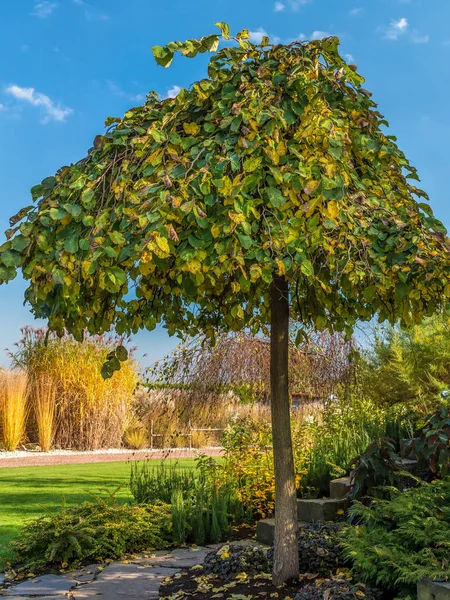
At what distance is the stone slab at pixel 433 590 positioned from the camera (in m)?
2.84

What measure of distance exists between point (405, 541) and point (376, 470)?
3.39 feet

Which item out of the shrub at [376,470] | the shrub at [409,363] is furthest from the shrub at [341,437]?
the shrub at [409,363]

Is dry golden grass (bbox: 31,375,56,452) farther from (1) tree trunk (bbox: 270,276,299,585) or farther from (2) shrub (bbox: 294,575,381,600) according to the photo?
(2) shrub (bbox: 294,575,381,600)

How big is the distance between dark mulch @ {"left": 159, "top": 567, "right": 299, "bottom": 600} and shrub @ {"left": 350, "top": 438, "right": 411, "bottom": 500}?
1.00 metres

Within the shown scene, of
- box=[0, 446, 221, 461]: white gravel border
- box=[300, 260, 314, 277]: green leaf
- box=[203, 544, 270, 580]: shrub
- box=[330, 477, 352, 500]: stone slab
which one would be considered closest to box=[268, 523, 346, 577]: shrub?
box=[203, 544, 270, 580]: shrub

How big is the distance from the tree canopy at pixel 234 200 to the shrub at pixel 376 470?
1285 millimetres

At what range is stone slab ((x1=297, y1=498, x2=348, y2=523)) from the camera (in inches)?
208

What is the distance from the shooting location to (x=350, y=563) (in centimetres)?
385

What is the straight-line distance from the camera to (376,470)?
14.4 feet

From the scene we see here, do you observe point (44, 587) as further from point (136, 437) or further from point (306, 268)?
point (136, 437)

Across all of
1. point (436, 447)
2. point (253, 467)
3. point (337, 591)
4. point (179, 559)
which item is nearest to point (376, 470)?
point (436, 447)

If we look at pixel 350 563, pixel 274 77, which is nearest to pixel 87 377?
pixel 350 563

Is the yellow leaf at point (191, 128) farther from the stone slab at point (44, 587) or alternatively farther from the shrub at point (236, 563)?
the stone slab at point (44, 587)

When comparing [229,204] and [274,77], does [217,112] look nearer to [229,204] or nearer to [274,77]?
[274,77]
